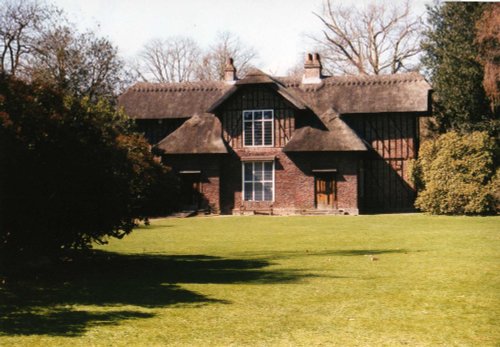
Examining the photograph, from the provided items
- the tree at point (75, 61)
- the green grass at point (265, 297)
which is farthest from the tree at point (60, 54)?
the green grass at point (265, 297)

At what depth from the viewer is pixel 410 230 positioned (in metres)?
23.2

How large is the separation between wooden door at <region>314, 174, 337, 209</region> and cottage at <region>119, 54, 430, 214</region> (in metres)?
0.06

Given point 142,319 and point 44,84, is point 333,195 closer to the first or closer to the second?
point 44,84

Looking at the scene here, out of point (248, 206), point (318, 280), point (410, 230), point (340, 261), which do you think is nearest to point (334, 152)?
point (248, 206)

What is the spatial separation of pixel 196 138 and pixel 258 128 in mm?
3635

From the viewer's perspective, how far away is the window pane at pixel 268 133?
38469 millimetres

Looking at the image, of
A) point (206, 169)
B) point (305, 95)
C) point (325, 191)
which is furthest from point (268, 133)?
point (325, 191)

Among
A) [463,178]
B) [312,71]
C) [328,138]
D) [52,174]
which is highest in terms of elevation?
[312,71]

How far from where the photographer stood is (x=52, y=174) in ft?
39.7

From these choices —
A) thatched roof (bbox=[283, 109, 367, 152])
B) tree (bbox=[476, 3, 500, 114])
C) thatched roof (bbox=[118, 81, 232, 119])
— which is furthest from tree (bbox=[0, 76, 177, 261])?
thatched roof (bbox=[118, 81, 232, 119])

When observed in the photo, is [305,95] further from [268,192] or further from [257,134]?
[268,192]

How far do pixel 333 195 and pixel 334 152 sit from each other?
2.39 metres

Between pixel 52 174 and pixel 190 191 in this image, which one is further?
pixel 190 191

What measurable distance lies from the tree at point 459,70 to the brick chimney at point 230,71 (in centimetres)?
1200
